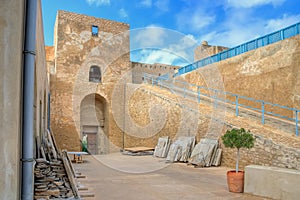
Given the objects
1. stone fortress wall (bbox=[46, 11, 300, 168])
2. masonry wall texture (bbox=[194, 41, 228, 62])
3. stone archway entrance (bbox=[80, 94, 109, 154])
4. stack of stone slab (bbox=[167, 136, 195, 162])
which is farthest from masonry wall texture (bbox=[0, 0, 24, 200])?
masonry wall texture (bbox=[194, 41, 228, 62])

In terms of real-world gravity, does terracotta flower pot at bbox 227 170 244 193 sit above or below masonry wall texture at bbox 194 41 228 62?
below

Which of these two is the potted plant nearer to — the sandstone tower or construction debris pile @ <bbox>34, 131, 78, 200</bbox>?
construction debris pile @ <bbox>34, 131, 78, 200</bbox>

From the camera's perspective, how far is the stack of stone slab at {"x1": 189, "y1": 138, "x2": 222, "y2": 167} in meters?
10.0

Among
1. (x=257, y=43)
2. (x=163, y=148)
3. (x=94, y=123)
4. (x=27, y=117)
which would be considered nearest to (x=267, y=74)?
(x=257, y=43)

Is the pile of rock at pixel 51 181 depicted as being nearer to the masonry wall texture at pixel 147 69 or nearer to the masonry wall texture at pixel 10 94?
the masonry wall texture at pixel 10 94

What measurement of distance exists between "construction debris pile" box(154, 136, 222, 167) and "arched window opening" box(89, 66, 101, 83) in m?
7.33

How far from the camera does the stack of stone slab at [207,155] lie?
10031 mm

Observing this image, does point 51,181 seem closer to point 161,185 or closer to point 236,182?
point 161,185

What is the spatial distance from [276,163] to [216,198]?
314 cm

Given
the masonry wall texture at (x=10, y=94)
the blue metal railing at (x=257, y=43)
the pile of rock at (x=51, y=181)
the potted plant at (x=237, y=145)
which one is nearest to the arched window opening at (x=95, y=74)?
the blue metal railing at (x=257, y=43)

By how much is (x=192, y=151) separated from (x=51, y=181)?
22.2ft

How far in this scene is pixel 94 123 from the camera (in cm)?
1812

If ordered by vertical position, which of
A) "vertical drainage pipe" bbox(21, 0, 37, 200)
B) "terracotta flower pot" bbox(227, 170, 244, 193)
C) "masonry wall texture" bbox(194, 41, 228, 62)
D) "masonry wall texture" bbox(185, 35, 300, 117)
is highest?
"masonry wall texture" bbox(194, 41, 228, 62)

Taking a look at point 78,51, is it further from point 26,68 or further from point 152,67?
point 26,68
